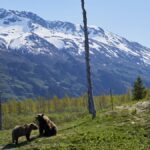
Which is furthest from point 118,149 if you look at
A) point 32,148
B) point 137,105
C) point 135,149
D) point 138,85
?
point 138,85

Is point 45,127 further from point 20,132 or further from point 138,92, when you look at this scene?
point 138,92

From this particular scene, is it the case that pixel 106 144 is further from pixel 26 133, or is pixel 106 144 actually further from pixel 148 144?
pixel 26 133

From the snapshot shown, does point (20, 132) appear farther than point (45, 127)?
No

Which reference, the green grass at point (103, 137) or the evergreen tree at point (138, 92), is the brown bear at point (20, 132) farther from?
the evergreen tree at point (138, 92)

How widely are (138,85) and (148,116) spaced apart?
32.3 metres

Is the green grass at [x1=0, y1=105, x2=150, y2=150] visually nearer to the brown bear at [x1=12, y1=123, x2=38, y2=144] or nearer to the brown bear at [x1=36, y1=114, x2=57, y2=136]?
the brown bear at [x1=12, y1=123, x2=38, y2=144]

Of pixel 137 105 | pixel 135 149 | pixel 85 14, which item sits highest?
pixel 85 14

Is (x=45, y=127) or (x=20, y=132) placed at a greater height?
(x=45, y=127)

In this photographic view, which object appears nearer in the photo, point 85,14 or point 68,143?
point 68,143

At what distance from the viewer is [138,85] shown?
2827 inches

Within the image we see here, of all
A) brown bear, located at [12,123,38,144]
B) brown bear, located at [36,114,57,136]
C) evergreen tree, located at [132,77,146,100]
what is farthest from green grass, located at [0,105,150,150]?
evergreen tree, located at [132,77,146,100]

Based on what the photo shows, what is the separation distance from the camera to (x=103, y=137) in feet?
112

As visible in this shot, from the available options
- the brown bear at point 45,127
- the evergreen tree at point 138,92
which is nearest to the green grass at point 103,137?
the brown bear at point 45,127

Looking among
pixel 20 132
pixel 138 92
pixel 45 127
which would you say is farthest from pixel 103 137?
pixel 138 92
